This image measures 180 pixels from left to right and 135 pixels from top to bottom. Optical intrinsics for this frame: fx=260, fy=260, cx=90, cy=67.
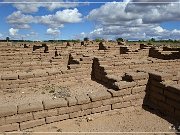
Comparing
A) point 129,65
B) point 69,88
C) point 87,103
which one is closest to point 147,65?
point 129,65

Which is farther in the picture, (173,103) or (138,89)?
(138,89)

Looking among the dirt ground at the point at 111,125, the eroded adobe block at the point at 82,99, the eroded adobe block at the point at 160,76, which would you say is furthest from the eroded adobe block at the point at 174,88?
the eroded adobe block at the point at 82,99

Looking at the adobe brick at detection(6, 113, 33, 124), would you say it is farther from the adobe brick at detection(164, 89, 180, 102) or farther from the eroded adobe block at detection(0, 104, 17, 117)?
the adobe brick at detection(164, 89, 180, 102)

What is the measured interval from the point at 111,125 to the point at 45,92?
3505mm

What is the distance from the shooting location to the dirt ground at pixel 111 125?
5805 mm

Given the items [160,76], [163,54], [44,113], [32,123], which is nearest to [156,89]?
[160,76]

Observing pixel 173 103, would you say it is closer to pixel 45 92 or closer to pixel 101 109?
pixel 101 109

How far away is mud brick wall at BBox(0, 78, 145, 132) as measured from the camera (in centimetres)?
574

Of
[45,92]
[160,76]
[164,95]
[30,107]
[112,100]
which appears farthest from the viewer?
[45,92]

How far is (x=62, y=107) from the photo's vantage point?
6242mm

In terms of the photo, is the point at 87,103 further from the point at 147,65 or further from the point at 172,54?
the point at 172,54

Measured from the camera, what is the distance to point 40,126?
6000 millimetres

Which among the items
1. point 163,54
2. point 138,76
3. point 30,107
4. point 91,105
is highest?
point 163,54

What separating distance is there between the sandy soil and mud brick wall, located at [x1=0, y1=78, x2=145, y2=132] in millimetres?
1804
